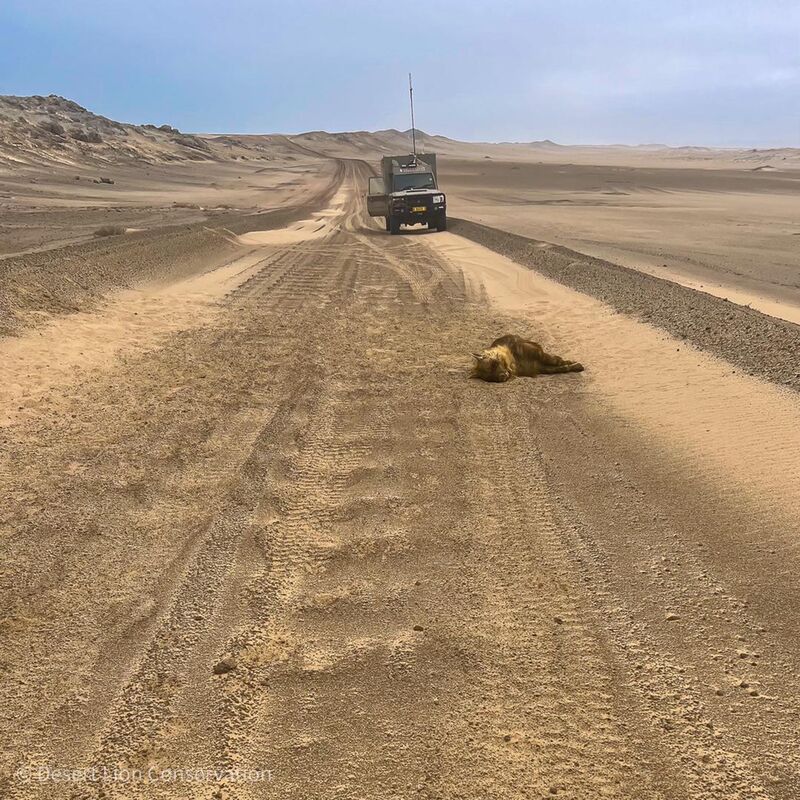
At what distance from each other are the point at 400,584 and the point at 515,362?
450cm

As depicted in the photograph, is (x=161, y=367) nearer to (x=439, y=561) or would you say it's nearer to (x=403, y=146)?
(x=439, y=561)

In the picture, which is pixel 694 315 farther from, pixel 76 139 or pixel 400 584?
pixel 76 139

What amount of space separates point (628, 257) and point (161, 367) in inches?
577

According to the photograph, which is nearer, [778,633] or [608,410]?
[778,633]

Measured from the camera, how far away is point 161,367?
7.91m

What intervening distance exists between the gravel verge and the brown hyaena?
80.7 inches

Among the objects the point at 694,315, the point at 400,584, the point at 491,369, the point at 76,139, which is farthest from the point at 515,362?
the point at 76,139

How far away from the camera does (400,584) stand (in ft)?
12.0

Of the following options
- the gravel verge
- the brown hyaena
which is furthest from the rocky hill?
the brown hyaena

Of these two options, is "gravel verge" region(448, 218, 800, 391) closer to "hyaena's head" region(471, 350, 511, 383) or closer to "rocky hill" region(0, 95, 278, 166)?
"hyaena's head" region(471, 350, 511, 383)

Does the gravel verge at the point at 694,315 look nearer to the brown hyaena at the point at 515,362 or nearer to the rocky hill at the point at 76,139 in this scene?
the brown hyaena at the point at 515,362

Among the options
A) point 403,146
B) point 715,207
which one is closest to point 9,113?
point 715,207

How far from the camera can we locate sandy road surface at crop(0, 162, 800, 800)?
2609 millimetres

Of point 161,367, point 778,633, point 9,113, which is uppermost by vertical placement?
point 9,113
